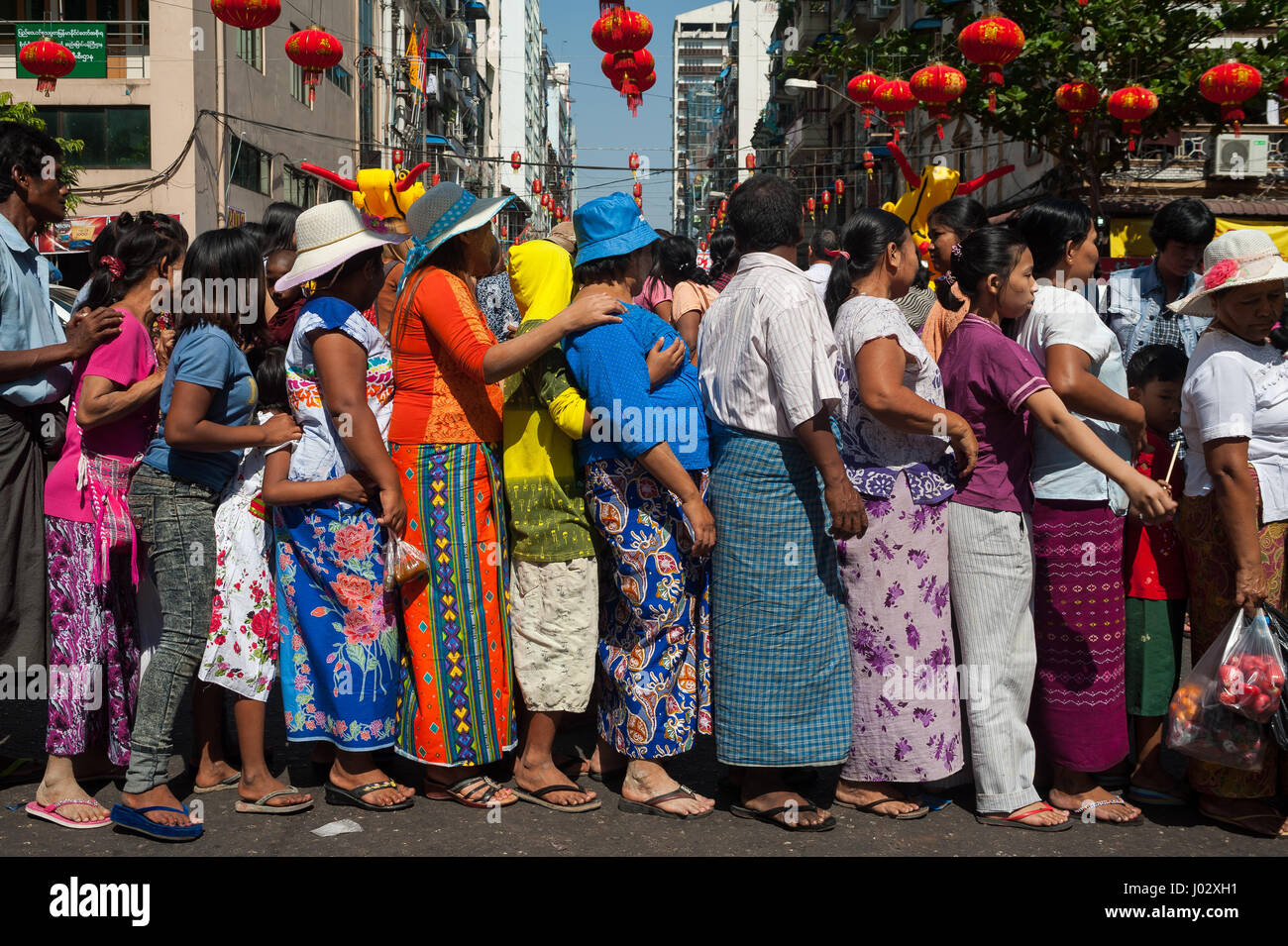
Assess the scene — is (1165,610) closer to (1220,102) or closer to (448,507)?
(448,507)

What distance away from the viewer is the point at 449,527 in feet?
11.8

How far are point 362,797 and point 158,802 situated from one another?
2.00 ft

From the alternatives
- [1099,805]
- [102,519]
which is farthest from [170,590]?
[1099,805]

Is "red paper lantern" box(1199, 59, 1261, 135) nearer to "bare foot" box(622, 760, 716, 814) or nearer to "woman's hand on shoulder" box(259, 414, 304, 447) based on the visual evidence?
"bare foot" box(622, 760, 716, 814)

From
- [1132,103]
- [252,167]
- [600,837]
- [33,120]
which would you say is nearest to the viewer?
[600,837]

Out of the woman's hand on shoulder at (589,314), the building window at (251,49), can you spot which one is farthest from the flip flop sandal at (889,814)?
the building window at (251,49)

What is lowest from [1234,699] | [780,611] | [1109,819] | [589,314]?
[1109,819]

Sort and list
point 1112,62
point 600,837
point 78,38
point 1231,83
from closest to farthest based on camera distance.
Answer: point 600,837 → point 1231,83 → point 1112,62 → point 78,38

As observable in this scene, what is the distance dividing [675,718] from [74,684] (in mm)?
1965

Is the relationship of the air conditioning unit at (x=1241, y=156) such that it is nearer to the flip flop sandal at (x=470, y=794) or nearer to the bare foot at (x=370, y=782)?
the flip flop sandal at (x=470, y=794)

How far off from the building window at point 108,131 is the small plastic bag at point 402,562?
20.2 meters

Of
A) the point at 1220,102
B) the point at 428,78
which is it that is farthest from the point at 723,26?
the point at 1220,102

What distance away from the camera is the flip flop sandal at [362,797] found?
11.9 feet

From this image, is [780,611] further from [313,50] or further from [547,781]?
[313,50]
